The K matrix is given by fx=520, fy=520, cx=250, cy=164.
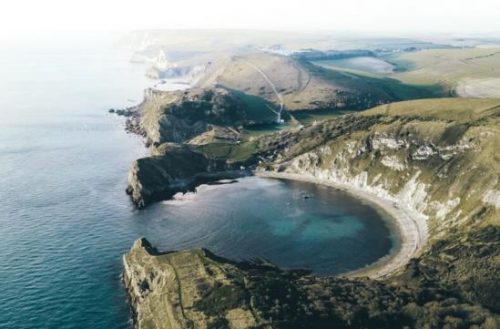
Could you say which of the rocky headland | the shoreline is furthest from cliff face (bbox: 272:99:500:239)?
the shoreline

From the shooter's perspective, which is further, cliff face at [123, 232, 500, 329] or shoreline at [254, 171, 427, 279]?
shoreline at [254, 171, 427, 279]

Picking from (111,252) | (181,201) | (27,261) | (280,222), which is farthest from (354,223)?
(27,261)

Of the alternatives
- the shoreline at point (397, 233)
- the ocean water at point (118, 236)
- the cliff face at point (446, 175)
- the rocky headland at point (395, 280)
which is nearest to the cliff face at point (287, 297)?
the rocky headland at point (395, 280)

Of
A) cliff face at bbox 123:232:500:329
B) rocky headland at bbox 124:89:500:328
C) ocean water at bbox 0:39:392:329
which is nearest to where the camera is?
cliff face at bbox 123:232:500:329

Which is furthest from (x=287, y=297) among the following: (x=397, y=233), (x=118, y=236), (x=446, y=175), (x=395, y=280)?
(x=446, y=175)

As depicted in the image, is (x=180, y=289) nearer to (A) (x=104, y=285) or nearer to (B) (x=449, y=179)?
(A) (x=104, y=285)

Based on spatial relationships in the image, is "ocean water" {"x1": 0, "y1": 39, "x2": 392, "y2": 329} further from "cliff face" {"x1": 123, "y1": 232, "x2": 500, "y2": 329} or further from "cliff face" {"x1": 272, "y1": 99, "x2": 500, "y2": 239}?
"cliff face" {"x1": 272, "y1": 99, "x2": 500, "y2": 239}

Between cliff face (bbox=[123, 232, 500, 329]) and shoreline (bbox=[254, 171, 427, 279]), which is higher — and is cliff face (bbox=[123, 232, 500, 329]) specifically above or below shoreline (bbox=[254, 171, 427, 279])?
above

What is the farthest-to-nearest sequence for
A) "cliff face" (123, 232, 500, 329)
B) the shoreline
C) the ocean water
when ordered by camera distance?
the shoreline → the ocean water → "cliff face" (123, 232, 500, 329)

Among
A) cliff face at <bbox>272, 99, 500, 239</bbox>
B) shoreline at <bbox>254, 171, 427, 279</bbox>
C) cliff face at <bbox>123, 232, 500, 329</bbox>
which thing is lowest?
shoreline at <bbox>254, 171, 427, 279</bbox>
